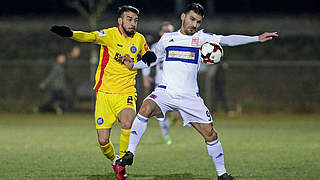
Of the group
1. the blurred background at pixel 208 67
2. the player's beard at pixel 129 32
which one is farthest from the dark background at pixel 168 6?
the player's beard at pixel 129 32

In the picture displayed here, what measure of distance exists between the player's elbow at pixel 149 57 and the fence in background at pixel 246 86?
14380 millimetres

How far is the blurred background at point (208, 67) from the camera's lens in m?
23.6

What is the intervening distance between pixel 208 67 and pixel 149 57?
1522cm

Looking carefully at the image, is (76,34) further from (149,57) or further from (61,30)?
(149,57)

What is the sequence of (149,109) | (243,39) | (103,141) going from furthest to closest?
(103,141) < (149,109) < (243,39)

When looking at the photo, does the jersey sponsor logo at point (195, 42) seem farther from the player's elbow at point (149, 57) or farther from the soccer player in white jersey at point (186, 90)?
the player's elbow at point (149, 57)

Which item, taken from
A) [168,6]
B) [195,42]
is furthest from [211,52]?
[168,6]

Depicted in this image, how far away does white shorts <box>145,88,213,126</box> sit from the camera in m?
8.49

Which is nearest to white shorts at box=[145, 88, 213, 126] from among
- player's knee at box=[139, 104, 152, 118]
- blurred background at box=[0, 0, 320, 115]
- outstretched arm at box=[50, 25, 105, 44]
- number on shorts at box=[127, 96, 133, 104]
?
player's knee at box=[139, 104, 152, 118]

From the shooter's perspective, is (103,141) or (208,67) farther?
(208,67)

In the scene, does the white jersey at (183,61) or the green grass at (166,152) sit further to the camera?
the green grass at (166,152)

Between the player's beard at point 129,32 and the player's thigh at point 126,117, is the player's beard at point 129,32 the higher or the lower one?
the higher one

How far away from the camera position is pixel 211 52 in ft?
27.9

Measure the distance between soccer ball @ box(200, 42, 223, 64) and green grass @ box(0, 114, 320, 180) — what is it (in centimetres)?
170
